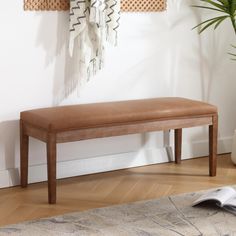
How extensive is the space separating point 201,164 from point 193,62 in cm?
79

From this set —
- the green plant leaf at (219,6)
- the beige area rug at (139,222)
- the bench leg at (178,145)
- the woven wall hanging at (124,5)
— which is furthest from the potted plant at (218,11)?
the beige area rug at (139,222)

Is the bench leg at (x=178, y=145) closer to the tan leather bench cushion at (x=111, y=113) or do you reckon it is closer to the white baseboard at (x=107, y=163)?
the white baseboard at (x=107, y=163)

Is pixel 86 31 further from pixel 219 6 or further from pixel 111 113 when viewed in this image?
pixel 219 6

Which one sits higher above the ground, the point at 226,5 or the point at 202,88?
the point at 226,5

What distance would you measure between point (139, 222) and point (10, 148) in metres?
1.14

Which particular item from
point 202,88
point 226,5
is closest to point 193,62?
point 202,88

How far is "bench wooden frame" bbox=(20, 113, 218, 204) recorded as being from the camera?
10.9 feet

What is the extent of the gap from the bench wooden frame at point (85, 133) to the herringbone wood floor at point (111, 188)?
0.11 m

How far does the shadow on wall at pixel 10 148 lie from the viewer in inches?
145

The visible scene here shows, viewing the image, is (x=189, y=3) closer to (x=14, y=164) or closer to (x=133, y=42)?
(x=133, y=42)

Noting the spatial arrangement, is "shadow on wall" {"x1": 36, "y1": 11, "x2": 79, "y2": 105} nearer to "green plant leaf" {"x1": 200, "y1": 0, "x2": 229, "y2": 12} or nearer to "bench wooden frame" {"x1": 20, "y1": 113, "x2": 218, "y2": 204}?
"bench wooden frame" {"x1": 20, "y1": 113, "x2": 218, "y2": 204}

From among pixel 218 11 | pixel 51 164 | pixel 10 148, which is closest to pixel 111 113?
pixel 51 164

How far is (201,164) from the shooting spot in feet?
14.1

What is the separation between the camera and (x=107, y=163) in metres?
4.09
